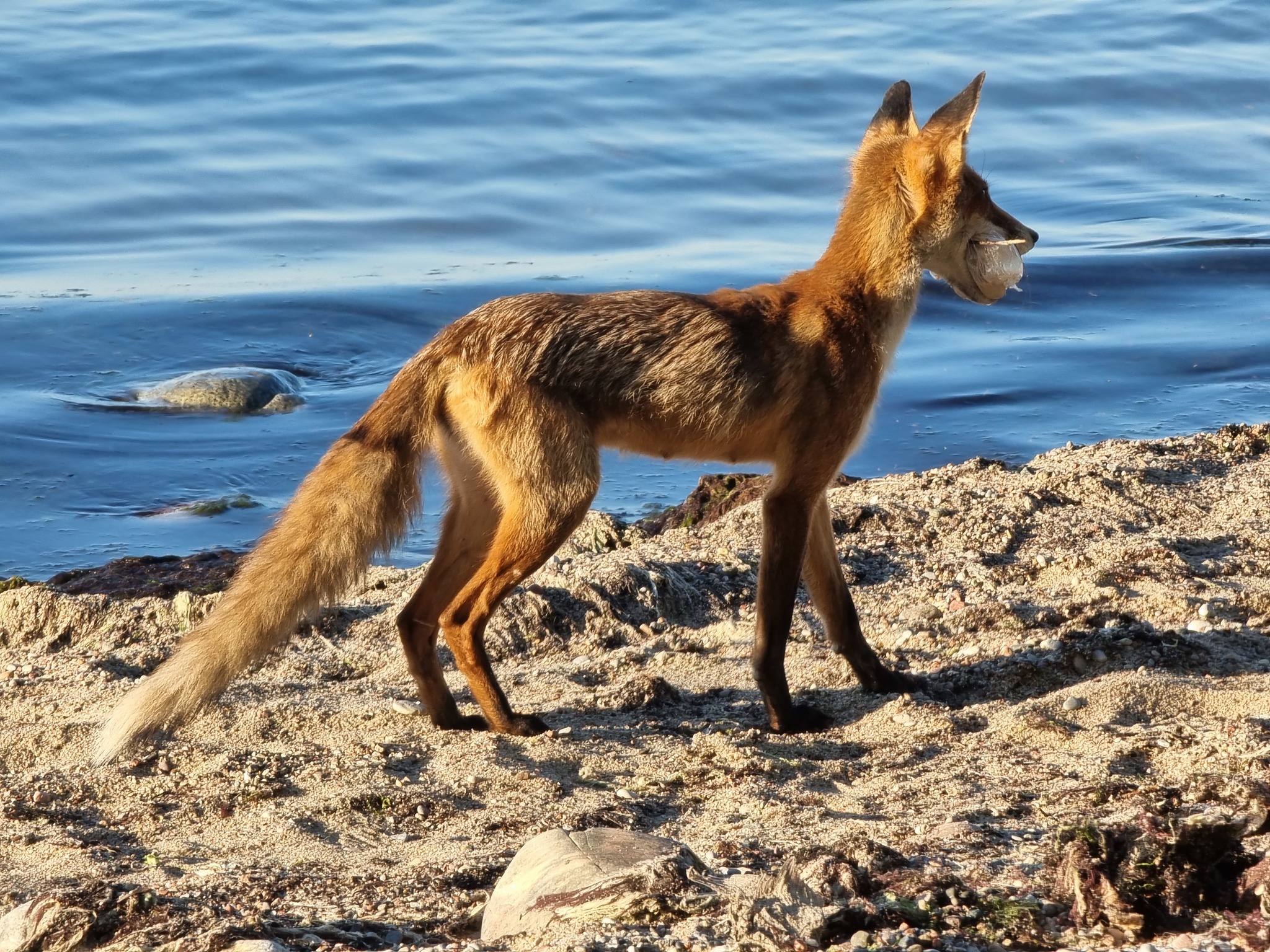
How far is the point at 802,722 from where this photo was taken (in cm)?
595

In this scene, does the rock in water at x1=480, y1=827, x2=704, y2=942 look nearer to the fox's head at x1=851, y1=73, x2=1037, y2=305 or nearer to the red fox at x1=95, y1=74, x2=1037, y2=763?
the red fox at x1=95, y1=74, x2=1037, y2=763

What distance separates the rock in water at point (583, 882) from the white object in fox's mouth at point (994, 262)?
11.4ft

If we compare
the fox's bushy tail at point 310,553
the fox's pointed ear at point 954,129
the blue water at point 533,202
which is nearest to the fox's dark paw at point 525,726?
the fox's bushy tail at point 310,553

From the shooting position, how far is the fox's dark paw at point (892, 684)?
20.3 feet

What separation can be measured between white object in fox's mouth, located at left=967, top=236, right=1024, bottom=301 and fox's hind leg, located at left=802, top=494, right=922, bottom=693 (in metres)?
1.23

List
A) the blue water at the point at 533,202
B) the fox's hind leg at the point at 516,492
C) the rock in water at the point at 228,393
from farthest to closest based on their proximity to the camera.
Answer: the rock in water at the point at 228,393
the blue water at the point at 533,202
the fox's hind leg at the point at 516,492

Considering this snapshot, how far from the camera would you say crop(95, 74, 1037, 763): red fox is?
217 inches

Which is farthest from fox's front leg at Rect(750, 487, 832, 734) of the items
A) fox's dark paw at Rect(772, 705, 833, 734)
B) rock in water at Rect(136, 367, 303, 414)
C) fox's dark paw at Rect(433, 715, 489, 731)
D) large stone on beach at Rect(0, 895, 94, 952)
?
rock in water at Rect(136, 367, 303, 414)

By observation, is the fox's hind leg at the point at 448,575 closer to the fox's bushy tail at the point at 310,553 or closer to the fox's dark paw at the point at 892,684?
the fox's bushy tail at the point at 310,553

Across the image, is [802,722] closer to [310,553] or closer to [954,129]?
[310,553]

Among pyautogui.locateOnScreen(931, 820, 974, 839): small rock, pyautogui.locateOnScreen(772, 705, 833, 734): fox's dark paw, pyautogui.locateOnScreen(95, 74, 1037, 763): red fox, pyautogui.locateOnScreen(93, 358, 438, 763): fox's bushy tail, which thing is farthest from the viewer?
pyautogui.locateOnScreen(772, 705, 833, 734): fox's dark paw

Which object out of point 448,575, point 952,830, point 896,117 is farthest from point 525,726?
point 896,117

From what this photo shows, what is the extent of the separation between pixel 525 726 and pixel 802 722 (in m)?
1.11

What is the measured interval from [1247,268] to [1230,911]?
42.1ft
